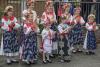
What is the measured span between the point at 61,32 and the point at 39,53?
0.98 meters

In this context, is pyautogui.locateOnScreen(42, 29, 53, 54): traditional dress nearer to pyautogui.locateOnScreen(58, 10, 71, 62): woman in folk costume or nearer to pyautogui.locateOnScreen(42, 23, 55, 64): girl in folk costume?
pyautogui.locateOnScreen(42, 23, 55, 64): girl in folk costume

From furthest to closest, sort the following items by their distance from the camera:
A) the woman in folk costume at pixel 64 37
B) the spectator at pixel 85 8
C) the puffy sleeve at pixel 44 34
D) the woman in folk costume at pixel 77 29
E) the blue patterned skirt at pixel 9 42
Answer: the spectator at pixel 85 8
the woman in folk costume at pixel 77 29
the woman in folk costume at pixel 64 37
the puffy sleeve at pixel 44 34
the blue patterned skirt at pixel 9 42

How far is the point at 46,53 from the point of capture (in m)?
11.5

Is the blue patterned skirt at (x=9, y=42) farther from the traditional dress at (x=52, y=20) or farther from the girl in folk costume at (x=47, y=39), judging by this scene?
the traditional dress at (x=52, y=20)

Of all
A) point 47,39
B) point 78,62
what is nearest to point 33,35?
point 47,39

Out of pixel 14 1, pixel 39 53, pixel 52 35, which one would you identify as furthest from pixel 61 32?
pixel 14 1

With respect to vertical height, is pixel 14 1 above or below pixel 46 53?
above

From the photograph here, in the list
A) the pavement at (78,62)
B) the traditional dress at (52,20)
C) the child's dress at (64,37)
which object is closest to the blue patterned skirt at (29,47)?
the pavement at (78,62)

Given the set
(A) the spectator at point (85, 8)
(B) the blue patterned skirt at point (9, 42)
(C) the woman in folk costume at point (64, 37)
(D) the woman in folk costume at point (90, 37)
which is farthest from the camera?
(A) the spectator at point (85, 8)

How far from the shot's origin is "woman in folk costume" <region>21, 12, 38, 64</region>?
11.1 m

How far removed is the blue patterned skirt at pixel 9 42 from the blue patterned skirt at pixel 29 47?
0.88 feet

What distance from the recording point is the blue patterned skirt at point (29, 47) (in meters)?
11.1

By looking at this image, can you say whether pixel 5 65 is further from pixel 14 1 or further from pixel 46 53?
pixel 14 1

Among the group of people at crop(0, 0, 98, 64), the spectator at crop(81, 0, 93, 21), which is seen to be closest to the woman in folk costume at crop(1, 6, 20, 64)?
the group of people at crop(0, 0, 98, 64)
